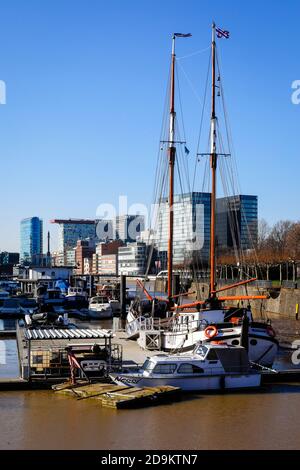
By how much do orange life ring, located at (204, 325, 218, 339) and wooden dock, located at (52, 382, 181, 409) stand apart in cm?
706

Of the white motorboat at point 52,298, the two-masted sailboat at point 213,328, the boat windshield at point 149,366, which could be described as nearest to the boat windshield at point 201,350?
the boat windshield at point 149,366

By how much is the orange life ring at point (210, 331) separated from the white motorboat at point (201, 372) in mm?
3998

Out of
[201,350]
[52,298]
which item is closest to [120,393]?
[201,350]

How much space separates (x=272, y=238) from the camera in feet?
443

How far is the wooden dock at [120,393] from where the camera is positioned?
26.8m

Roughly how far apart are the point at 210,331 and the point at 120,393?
29.8 ft

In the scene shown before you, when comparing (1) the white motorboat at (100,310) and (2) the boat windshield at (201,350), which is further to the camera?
(1) the white motorboat at (100,310)

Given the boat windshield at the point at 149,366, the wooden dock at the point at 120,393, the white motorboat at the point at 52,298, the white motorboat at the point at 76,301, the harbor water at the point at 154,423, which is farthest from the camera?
the white motorboat at the point at 76,301

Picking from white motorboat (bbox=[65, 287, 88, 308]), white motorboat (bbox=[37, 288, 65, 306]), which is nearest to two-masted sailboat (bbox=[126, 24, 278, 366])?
white motorboat (bbox=[37, 288, 65, 306])

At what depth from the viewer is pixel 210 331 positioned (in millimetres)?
35562

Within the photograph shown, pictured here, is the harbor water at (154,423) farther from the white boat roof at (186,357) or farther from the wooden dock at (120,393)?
the white boat roof at (186,357)

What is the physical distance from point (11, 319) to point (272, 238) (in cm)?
7092

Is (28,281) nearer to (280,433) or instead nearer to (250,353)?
(250,353)

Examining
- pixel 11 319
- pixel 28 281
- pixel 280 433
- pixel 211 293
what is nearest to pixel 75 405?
pixel 280 433
